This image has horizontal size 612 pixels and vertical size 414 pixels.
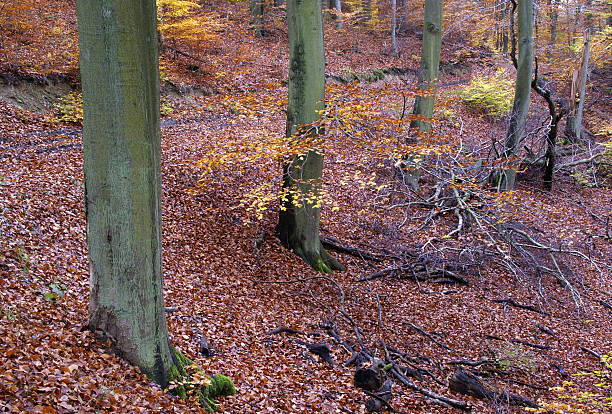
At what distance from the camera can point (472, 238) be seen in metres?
10.5

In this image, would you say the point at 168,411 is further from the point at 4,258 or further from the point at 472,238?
the point at 472,238

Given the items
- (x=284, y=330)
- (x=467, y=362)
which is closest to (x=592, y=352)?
(x=467, y=362)

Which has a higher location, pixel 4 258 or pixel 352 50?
pixel 352 50

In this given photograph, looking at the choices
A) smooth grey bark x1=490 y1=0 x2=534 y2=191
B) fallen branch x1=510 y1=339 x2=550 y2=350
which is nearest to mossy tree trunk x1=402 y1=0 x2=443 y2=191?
smooth grey bark x1=490 y1=0 x2=534 y2=191

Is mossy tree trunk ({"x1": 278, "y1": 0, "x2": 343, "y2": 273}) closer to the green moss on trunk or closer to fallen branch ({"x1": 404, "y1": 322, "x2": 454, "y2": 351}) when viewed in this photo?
fallen branch ({"x1": 404, "y1": 322, "x2": 454, "y2": 351})

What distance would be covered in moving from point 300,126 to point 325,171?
5.06 meters

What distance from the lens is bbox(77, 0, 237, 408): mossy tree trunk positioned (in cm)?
353

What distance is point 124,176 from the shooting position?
380cm

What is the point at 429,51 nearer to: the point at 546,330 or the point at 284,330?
the point at 546,330

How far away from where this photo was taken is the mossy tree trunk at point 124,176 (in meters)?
3.53

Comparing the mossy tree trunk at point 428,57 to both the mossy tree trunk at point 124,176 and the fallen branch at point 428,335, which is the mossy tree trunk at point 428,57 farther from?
the mossy tree trunk at point 124,176

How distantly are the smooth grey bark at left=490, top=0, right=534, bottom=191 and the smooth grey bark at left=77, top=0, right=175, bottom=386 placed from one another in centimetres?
1024

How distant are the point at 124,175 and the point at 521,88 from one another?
40.3 feet

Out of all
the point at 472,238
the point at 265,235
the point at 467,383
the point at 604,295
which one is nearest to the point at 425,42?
the point at 472,238
